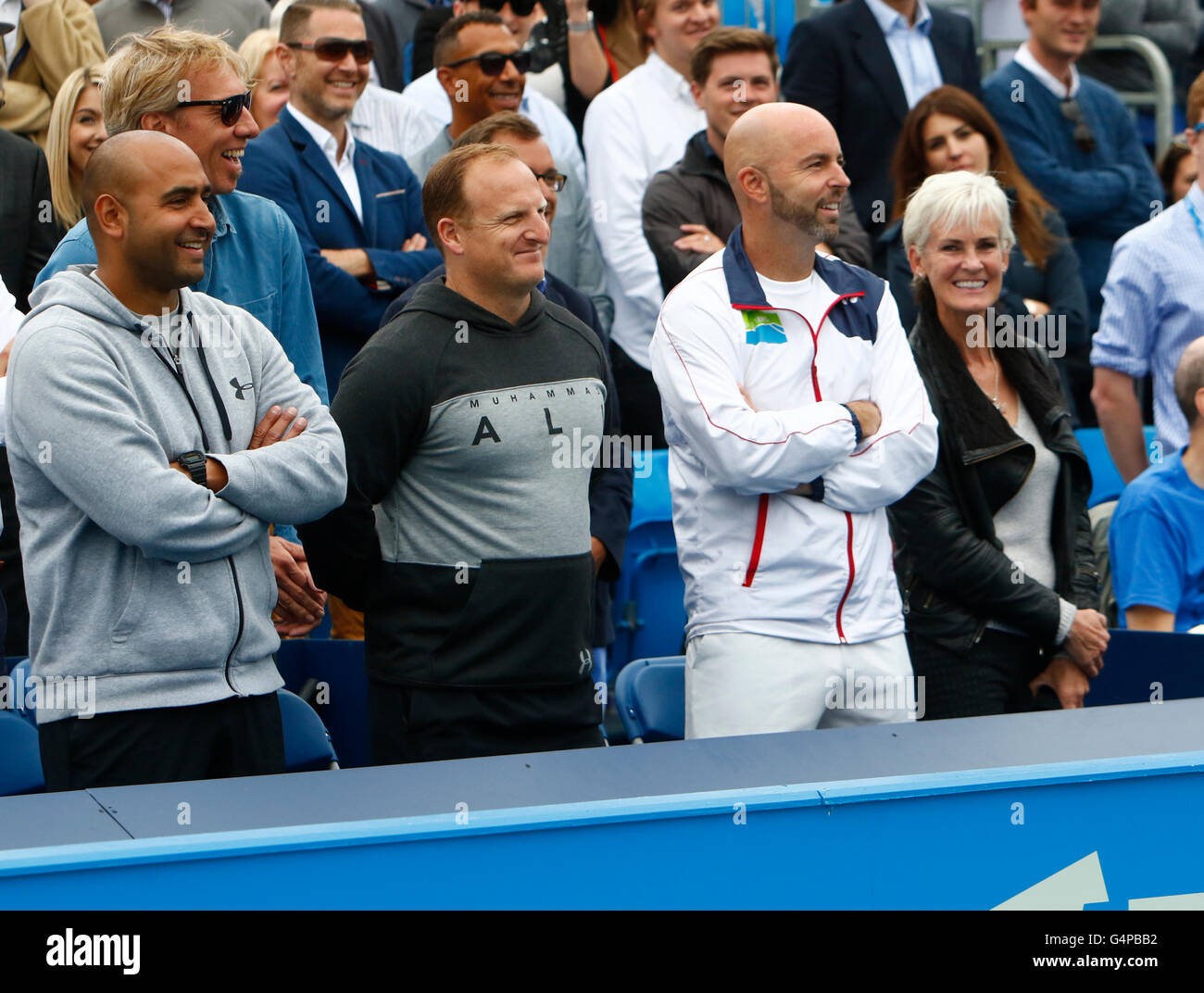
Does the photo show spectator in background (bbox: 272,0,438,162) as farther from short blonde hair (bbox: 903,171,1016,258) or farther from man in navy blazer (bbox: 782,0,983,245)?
short blonde hair (bbox: 903,171,1016,258)

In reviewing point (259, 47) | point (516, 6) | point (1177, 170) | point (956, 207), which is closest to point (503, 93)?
point (259, 47)

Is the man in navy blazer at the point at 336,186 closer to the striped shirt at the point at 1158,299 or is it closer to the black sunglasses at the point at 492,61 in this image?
the black sunglasses at the point at 492,61

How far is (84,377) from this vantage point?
3.06 m

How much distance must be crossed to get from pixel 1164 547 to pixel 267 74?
11.7 ft

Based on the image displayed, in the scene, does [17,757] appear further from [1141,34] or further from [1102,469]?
[1141,34]

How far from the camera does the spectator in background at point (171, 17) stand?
6.19 metres

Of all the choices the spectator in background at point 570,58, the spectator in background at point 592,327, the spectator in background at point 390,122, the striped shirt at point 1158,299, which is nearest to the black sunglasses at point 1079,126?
the striped shirt at point 1158,299

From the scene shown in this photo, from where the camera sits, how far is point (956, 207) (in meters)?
4.44

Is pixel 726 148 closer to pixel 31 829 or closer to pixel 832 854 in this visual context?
pixel 832 854

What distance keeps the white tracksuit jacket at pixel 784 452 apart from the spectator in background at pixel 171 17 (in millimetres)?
3198

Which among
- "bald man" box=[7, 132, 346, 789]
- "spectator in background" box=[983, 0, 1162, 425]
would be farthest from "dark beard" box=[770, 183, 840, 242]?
"spectator in background" box=[983, 0, 1162, 425]

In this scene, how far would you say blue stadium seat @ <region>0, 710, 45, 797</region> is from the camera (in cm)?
332

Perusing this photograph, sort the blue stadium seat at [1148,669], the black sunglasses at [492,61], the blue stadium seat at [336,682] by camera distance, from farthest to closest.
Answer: the black sunglasses at [492,61]
the blue stadium seat at [336,682]
the blue stadium seat at [1148,669]
